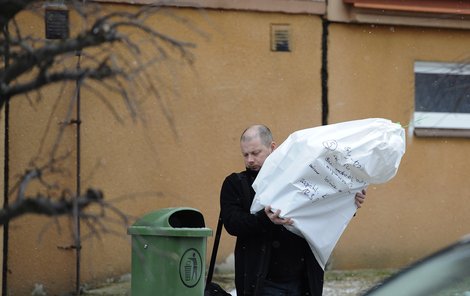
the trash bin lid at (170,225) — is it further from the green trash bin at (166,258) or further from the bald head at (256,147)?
the bald head at (256,147)

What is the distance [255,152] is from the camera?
6656mm

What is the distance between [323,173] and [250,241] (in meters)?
0.60

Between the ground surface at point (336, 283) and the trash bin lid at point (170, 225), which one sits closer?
the trash bin lid at point (170, 225)

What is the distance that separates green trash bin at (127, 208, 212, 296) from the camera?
23.8 feet

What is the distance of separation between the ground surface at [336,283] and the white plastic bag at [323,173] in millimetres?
3371

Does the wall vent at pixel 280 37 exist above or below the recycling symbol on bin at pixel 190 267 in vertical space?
above

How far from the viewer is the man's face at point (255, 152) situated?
664 cm

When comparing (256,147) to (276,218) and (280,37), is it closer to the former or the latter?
(276,218)

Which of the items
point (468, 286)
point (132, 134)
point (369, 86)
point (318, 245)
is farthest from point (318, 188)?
point (369, 86)

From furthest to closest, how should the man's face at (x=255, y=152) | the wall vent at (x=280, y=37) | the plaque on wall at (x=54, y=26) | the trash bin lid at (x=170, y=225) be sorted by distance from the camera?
1. the wall vent at (x=280, y=37)
2. the plaque on wall at (x=54, y=26)
3. the trash bin lid at (x=170, y=225)
4. the man's face at (x=255, y=152)

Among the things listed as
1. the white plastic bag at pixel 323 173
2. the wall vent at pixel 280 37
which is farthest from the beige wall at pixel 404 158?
the white plastic bag at pixel 323 173

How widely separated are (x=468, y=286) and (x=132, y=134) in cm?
661

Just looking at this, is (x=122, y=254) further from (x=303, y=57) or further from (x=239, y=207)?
(x=239, y=207)

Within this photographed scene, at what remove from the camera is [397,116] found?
37.5 feet
